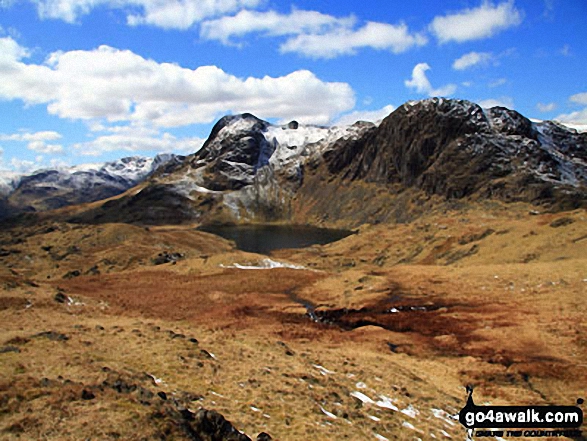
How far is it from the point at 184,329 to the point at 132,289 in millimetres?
22228

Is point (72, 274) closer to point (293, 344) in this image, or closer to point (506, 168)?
point (293, 344)

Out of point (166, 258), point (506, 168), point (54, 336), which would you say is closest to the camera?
point (54, 336)

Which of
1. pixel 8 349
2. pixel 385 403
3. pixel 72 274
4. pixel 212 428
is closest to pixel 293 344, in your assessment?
pixel 385 403

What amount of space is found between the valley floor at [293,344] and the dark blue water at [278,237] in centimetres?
7377

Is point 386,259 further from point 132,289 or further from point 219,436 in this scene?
point 219,436

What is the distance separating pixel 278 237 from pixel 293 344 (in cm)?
14176

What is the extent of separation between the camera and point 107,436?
1239cm

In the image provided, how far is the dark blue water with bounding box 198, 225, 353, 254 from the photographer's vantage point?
151500 millimetres

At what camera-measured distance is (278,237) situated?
175875mm

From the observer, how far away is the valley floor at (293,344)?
16.3 m

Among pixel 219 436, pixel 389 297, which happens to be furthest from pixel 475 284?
pixel 219 436

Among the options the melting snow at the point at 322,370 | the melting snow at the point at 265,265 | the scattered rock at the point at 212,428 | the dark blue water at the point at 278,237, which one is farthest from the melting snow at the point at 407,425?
the dark blue water at the point at 278,237

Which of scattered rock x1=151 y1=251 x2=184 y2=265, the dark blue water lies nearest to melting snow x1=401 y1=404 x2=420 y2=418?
scattered rock x1=151 y1=251 x2=184 y2=265

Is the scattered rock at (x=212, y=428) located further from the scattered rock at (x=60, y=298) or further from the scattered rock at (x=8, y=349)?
the scattered rock at (x=60, y=298)
